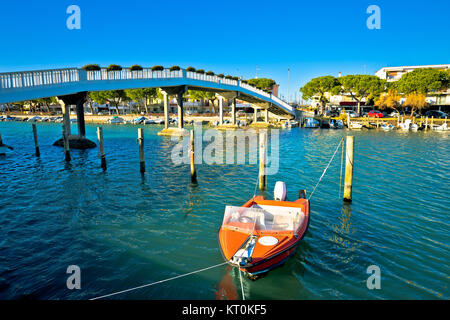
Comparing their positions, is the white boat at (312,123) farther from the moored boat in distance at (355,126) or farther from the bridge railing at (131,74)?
the bridge railing at (131,74)

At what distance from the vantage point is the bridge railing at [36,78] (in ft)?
56.0

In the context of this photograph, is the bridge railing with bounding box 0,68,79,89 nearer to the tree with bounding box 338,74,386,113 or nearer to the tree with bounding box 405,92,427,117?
the tree with bounding box 405,92,427,117

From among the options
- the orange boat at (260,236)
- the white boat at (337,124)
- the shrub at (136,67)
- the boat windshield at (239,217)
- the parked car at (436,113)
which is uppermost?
the shrub at (136,67)

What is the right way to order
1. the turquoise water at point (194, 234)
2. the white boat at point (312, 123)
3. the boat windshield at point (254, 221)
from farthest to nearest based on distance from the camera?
the white boat at point (312, 123)
the boat windshield at point (254, 221)
the turquoise water at point (194, 234)

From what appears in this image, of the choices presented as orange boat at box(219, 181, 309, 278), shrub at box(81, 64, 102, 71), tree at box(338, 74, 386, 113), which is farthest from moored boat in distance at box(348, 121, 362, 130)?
orange boat at box(219, 181, 309, 278)

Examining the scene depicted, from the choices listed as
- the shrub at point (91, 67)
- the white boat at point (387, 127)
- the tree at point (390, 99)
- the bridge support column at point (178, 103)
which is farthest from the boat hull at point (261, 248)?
the tree at point (390, 99)

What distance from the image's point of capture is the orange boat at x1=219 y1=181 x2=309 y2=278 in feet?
26.2

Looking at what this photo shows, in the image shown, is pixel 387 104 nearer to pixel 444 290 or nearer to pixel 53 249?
pixel 444 290

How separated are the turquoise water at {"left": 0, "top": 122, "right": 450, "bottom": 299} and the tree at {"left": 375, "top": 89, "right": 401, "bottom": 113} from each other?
52.5 meters

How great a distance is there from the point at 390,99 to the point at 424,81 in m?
7.40

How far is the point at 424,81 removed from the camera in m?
63.4

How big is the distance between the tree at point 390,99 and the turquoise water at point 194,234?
172 ft

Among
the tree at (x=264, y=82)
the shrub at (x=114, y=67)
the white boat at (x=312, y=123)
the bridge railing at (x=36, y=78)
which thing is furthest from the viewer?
the tree at (x=264, y=82)
